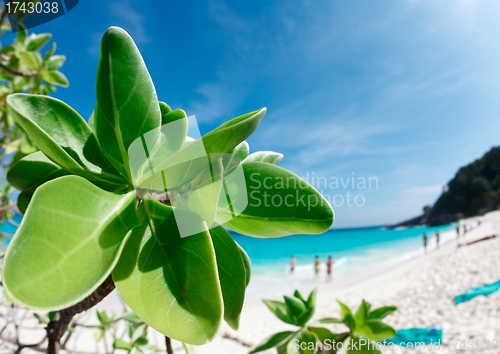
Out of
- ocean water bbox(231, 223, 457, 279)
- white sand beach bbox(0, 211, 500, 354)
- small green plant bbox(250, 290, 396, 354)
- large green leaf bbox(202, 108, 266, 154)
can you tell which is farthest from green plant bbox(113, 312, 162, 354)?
ocean water bbox(231, 223, 457, 279)

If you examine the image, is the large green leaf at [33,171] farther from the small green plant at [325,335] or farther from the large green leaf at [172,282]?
the small green plant at [325,335]

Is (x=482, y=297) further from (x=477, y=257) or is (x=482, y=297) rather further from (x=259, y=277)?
(x=259, y=277)

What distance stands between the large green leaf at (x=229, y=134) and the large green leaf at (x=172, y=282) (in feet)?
0.37

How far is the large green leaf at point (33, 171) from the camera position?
0.48m

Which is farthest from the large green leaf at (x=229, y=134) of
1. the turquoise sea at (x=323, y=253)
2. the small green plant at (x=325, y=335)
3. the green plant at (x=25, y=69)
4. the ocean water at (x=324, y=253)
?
the ocean water at (x=324, y=253)

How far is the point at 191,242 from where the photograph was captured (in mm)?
361

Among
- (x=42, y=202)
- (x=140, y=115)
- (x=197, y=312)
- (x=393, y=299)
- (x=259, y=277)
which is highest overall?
(x=140, y=115)

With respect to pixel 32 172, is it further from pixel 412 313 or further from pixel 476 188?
pixel 476 188

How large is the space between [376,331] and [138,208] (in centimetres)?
87

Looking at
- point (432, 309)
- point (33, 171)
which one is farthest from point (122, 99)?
point (432, 309)

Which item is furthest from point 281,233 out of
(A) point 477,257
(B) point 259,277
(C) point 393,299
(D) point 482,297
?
(B) point 259,277

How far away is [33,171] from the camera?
482mm

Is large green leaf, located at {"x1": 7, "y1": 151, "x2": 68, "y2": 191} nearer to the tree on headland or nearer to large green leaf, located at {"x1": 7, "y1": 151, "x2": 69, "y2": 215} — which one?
large green leaf, located at {"x1": 7, "y1": 151, "x2": 69, "y2": 215}

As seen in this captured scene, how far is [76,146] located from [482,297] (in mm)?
7335
